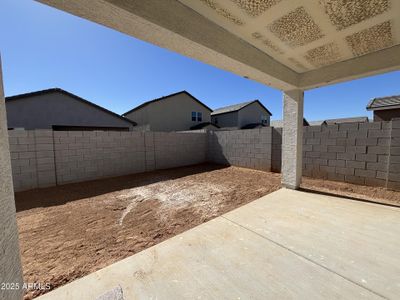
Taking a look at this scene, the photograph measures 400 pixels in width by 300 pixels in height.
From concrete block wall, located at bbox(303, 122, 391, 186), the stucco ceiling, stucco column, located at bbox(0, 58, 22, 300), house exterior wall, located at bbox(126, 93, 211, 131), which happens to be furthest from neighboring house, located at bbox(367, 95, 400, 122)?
stucco column, located at bbox(0, 58, 22, 300)

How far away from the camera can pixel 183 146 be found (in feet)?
28.8

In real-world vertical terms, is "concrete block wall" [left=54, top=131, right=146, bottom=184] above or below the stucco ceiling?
below

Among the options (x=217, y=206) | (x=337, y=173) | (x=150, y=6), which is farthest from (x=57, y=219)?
(x=337, y=173)

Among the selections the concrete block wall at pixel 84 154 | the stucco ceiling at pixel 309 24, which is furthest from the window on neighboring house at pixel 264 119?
the stucco ceiling at pixel 309 24

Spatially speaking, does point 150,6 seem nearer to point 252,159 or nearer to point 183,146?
point 252,159

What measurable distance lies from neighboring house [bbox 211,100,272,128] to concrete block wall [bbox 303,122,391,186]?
1308 cm

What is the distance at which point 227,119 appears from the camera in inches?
760

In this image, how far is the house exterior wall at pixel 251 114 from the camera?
18.5 m

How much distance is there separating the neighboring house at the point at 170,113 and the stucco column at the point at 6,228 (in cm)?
1364

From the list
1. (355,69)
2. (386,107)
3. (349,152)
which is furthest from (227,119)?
(355,69)

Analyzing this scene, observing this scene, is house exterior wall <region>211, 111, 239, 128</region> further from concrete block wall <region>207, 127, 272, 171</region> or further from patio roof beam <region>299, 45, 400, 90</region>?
patio roof beam <region>299, 45, 400, 90</region>

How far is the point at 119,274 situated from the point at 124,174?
547 centimetres

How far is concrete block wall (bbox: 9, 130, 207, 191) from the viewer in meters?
4.83

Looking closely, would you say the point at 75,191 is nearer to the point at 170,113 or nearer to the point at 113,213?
the point at 113,213
